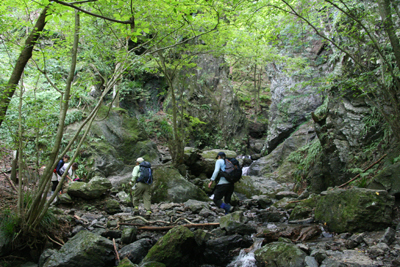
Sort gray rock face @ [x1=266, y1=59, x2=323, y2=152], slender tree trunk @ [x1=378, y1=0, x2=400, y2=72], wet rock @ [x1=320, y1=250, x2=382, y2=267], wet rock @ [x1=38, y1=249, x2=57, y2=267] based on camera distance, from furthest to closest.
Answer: gray rock face @ [x1=266, y1=59, x2=323, y2=152] < slender tree trunk @ [x1=378, y1=0, x2=400, y2=72] < wet rock @ [x1=38, y1=249, x2=57, y2=267] < wet rock @ [x1=320, y1=250, x2=382, y2=267]

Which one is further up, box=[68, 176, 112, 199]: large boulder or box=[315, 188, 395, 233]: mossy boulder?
box=[68, 176, 112, 199]: large boulder

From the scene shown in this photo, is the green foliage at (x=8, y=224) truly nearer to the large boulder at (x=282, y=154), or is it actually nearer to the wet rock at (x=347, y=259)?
the wet rock at (x=347, y=259)

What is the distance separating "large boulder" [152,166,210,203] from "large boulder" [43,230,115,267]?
4129 millimetres

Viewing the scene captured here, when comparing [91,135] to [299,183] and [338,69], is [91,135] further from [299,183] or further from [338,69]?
[338,69]

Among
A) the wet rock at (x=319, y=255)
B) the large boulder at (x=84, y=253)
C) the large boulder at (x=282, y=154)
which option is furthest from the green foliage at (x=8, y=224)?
the large boulder at (x=282, y=154)

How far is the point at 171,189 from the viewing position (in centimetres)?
907

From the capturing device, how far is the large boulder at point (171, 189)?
887 centimetres

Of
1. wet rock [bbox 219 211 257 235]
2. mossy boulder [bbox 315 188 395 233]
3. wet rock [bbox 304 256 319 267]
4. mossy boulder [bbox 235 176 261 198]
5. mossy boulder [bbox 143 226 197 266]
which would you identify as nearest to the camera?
wet rock [bbox 304 256 319 267]

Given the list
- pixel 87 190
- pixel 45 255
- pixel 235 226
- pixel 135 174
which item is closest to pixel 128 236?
pixel 45 255

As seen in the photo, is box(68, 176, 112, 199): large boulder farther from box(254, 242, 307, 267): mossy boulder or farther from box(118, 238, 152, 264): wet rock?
box(254, 242, 307, 267): mossy boulder

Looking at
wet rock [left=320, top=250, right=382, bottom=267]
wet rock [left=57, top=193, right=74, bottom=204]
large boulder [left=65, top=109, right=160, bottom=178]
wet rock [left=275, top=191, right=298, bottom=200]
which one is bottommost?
wet rock [left=275, top=191, right=298, bottom=200]

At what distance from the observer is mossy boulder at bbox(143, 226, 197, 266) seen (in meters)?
4.55

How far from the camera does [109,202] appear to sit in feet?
23.6

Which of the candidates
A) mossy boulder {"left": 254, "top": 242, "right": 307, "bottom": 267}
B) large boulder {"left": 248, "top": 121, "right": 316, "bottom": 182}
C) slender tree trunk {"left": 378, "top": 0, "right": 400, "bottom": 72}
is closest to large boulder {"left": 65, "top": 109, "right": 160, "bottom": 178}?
large boulder {"left": 248, "top": 121, "right": 316, "bottom": 182}
